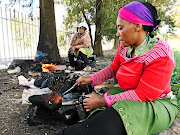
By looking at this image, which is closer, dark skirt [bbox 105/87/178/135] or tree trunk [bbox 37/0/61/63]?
dark skirt [bbox 105/87/178/135]

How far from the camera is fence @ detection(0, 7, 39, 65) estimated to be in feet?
24.6

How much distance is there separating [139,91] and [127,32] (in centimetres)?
A: 52

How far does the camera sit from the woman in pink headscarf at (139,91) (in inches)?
46.8

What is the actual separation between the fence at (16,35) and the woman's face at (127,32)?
735cm

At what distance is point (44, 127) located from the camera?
2068 millimetres

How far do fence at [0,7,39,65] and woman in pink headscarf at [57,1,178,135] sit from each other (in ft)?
24.1

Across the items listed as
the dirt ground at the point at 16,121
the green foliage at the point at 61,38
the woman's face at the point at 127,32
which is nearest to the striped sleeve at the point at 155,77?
the woman's face at the point at 127,32

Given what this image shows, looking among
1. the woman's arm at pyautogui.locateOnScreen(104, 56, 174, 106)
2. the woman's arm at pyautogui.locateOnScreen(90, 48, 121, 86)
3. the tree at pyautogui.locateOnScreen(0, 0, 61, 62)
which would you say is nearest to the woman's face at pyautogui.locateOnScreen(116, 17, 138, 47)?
the woman's arm at pyautogui.locateOnScreen(104, 56, 174, 106)

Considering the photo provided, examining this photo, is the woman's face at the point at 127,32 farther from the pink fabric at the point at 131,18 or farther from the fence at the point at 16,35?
the fence at the point at 16,35

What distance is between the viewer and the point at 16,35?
27.2 feet

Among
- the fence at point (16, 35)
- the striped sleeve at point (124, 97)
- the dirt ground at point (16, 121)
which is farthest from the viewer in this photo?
the fence at point (16, 35)

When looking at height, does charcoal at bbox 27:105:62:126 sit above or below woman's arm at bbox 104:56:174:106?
below

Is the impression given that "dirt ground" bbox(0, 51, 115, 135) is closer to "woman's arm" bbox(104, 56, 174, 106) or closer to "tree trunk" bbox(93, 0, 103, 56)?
"woman's arm" bbox(104, 56, 174, 106)

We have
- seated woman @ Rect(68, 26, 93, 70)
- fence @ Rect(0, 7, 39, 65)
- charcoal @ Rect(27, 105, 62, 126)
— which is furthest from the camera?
fence @ Rect(0, 7, 39, 65)
